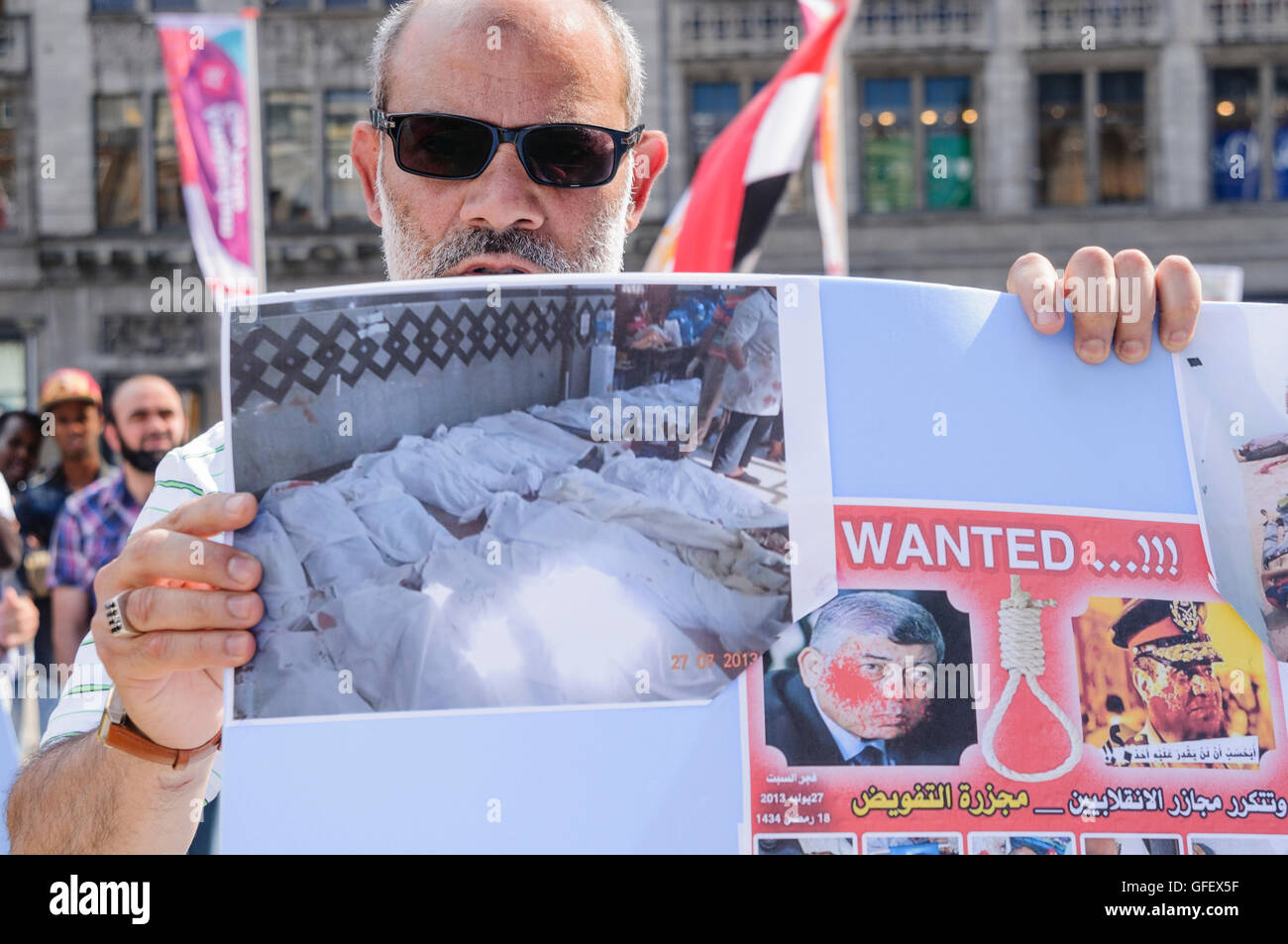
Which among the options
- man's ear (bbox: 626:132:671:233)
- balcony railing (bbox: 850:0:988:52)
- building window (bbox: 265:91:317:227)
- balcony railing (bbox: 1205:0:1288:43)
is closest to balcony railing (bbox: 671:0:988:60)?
balcony railing (bbox: 850:0:988:52)

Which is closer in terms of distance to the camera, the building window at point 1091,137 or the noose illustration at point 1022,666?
the noose illustration at point 1022,666

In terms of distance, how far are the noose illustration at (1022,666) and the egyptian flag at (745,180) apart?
3834 millimetres

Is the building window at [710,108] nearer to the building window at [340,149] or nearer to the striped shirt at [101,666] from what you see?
the building window at [340,149]

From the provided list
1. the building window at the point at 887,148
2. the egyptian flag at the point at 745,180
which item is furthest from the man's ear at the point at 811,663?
the building window at the point at 887,148

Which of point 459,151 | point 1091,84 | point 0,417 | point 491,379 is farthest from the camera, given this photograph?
point 1091,84

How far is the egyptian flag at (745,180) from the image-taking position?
525 centimetres

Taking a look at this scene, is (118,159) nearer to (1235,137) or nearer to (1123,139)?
(1123,139)

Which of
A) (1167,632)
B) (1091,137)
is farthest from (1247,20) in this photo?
(1167,632)

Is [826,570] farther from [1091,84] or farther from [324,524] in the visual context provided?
[1091,84]

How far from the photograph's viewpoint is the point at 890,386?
45.2 inches

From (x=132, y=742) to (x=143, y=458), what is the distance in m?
3.76

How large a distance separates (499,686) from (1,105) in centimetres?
1875

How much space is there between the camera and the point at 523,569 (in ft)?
3.61

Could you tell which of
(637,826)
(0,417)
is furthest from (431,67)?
(0,417)
